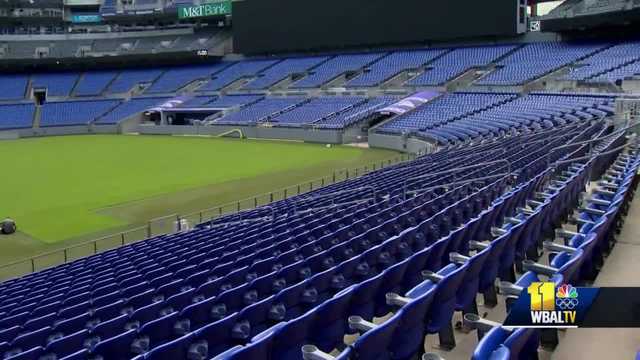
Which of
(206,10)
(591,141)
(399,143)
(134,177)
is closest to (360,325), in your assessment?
(591,141)

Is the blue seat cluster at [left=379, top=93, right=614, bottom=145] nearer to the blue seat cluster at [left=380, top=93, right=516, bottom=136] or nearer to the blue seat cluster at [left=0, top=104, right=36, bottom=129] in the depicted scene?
the blue seat cluster at [left=380, top=93, right=516, bottom=136]

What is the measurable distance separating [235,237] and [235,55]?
5240 centimetres

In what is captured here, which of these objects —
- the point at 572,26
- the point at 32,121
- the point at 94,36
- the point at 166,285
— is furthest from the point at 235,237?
the point at 94,36

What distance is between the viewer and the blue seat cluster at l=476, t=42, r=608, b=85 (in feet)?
126

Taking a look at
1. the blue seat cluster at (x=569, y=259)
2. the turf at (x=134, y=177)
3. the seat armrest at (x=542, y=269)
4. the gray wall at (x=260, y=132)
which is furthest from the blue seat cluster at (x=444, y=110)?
the seat armrest at (x=542, y=269)

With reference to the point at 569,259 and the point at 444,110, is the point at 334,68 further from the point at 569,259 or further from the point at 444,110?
the point at 569,259

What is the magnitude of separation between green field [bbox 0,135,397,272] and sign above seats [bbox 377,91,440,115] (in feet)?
19.5

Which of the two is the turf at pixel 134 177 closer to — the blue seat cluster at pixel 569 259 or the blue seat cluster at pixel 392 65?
the blue seat cluster at pixel 392 65

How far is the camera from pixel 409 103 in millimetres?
41625

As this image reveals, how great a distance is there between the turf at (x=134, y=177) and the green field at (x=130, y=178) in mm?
36

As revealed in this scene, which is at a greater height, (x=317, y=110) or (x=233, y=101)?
(x=233, y=101)

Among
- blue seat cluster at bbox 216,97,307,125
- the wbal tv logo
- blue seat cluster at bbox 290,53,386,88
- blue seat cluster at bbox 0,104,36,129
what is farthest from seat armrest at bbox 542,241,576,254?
blue seat cluster at bbox 0,104,36,129

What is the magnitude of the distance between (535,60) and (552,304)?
4042 cm

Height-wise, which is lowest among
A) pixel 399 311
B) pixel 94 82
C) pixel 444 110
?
pixel 399 311
